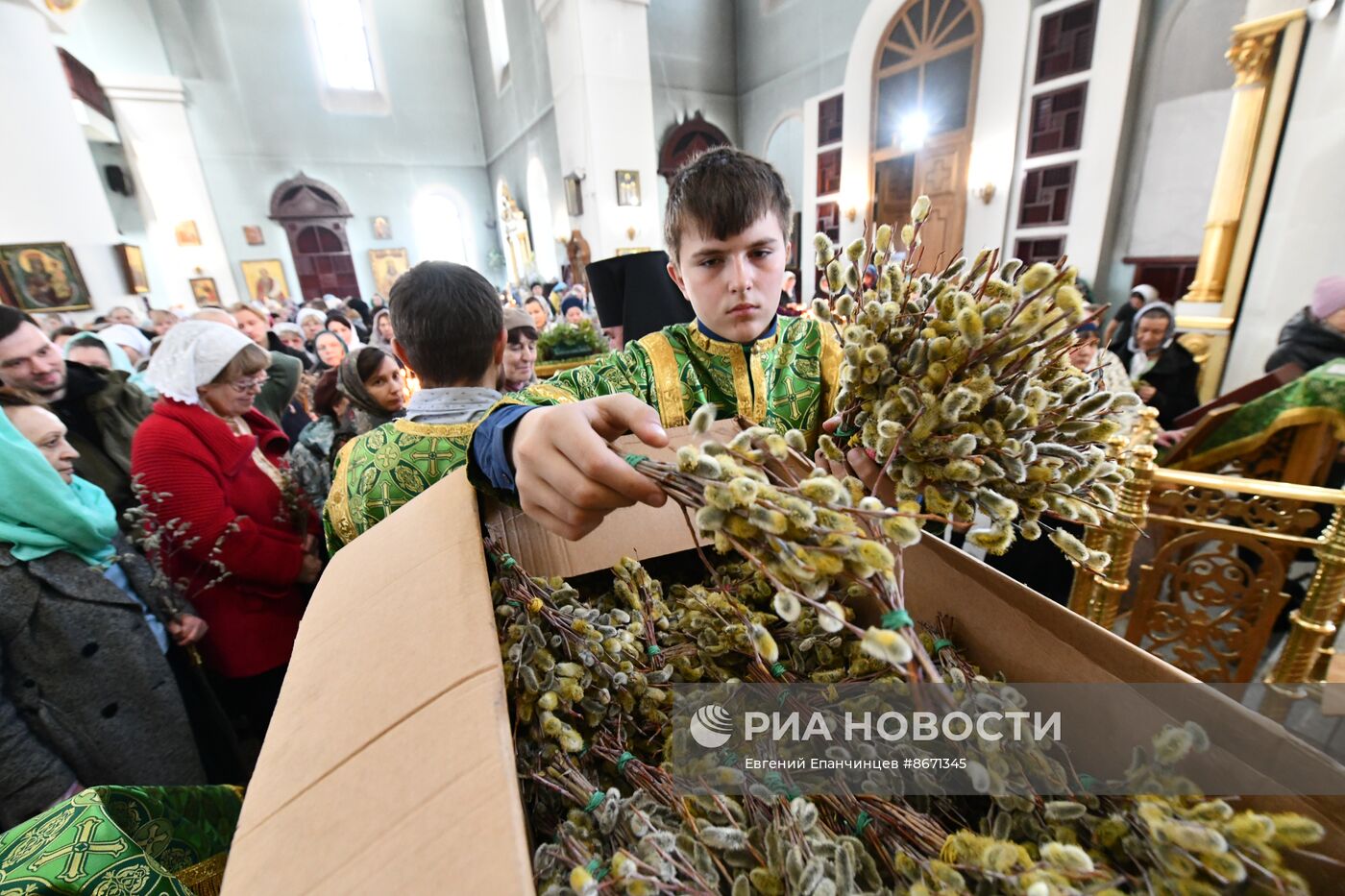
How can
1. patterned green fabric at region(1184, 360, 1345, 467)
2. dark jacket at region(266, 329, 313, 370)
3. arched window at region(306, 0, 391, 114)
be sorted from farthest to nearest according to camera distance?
1. arched window at region(306, 0, 391, 114)
2. dark jacket at region(266, 329, 313, 370)
3. patterned green fabric at region(1184, 360, 1345, 467)

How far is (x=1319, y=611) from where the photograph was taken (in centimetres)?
160

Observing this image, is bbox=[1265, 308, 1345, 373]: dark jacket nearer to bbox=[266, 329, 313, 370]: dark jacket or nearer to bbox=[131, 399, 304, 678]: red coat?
bbox=[131, 399, 304, 678]: red coat

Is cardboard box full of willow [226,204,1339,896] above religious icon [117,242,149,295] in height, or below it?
below

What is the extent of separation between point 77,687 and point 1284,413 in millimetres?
3747

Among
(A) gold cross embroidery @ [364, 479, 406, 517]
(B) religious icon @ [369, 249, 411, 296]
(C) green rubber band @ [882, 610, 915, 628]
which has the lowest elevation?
(A) gold cross embroidery @ [364, 479, 406, 517]

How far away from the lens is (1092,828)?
48cm

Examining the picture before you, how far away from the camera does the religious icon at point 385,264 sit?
48.7 ft

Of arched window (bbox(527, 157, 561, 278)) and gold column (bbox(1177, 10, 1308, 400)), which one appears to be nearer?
gold column (bbox(1177, 10, 1308, 400))

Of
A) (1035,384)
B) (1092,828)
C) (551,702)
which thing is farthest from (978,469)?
(551,702)

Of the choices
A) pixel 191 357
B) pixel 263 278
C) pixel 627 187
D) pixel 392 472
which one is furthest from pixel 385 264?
pixel 392 472

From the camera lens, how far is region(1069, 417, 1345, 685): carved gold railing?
5.14 feet

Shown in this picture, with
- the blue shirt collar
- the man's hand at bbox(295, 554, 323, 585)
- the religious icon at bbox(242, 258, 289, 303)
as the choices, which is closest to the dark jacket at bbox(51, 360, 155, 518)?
the man's hand at bbox(295, 554, 323, 585)

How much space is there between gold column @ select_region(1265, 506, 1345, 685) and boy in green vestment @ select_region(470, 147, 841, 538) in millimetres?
1536

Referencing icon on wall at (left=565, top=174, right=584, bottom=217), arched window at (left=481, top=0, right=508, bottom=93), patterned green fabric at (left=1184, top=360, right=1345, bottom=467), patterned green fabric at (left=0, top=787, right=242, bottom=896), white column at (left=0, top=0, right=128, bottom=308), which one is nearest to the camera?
patterned green fabric at (left=0, top=787, right=242, bottom=896)
